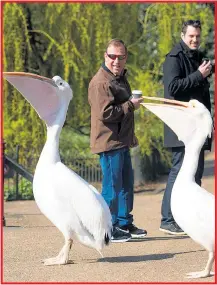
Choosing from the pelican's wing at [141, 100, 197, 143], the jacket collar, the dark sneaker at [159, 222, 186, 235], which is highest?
the jacket collar

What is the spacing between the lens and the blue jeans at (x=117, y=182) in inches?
253

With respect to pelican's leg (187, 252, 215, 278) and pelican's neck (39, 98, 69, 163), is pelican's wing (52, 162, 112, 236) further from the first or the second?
pelican's leg (187, 252, 215, 278)

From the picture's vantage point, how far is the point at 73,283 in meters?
5.13

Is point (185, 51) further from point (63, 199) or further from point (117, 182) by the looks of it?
point (63, 199)

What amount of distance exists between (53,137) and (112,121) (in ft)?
2.41

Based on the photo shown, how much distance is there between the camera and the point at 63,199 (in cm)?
554

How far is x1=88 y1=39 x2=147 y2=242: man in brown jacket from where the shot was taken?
6281mm

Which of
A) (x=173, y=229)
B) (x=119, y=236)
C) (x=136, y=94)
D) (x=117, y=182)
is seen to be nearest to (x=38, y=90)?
(x=136, y=94)

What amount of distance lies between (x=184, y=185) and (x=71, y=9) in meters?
5.97

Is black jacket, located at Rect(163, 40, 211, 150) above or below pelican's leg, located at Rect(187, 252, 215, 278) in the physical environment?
above

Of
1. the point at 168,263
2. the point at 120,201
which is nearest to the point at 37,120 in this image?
the point at 120,201

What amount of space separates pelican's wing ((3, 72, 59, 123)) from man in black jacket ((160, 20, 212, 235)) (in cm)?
132

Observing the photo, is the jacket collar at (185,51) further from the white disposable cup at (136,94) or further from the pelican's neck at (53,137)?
the pelican's neck at (53,137)

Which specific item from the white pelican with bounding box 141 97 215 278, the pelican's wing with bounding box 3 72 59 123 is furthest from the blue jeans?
the white pelican with bounding box 141 97 215 278
